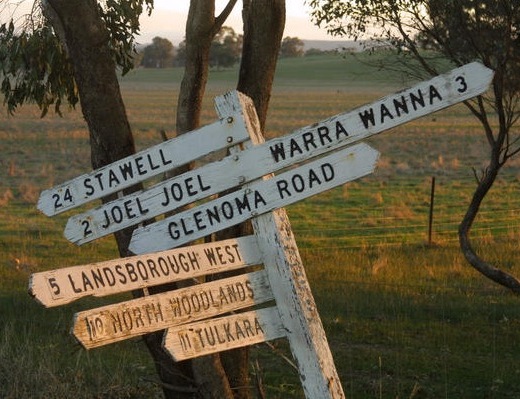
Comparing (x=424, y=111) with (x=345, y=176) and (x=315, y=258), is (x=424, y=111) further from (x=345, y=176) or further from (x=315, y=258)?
(x=315, y=258)

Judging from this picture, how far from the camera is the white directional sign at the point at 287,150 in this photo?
15.3ft

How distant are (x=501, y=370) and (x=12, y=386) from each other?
485 centimetres

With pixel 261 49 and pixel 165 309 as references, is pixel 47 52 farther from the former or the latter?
pixel 165 309

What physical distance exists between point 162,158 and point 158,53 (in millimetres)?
146394

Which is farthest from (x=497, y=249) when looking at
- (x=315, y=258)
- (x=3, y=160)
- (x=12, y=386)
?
(x=3, y=160)

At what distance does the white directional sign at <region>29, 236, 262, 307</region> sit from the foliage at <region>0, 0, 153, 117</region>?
17.6 ft

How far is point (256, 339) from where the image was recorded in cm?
477

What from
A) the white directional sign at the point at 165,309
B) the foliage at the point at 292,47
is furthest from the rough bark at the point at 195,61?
the foliage at the point at 292,47

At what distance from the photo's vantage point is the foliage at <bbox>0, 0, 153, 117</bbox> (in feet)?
32.6

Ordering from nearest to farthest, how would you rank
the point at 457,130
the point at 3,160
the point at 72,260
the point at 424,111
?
the point at 424,111, the point at 72,260, the point at 3,160, the point at 457,130

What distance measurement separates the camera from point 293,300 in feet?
15.8

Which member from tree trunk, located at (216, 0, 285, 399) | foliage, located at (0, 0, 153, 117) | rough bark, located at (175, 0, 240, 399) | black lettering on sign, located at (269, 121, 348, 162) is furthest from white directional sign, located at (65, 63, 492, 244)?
foliage, located at (0, 0, 153, 117)

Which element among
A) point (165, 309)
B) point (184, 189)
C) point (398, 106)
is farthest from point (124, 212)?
point (398, 106)

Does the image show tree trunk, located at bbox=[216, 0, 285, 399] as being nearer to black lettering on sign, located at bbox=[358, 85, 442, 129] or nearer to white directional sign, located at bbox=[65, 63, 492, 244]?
white directional sign, located at bbox=[65, 63, 492, 244]
